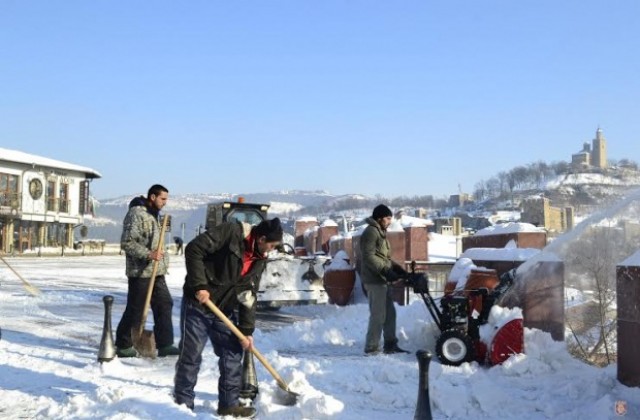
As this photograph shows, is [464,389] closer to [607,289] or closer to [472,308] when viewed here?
[472,308]

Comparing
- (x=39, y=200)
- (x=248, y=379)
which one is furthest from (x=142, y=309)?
(x=39, y=200)

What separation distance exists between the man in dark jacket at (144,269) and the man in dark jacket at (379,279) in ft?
7.33

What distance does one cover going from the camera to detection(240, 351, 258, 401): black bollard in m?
5.25

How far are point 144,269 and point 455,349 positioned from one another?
3307 mm

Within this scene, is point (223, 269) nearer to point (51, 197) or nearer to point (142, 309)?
point (142, 309)

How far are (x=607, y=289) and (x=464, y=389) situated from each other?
3337 mm

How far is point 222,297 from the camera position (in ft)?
16.5

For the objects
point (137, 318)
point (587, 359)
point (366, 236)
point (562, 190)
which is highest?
point (562, 190)

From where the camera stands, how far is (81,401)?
486 centimetres

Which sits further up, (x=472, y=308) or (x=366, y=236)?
(x=366, y=236)

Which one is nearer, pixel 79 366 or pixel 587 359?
pixel 79 366

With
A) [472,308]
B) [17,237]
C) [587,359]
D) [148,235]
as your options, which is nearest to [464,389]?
[472,308]

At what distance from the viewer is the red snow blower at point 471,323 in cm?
619

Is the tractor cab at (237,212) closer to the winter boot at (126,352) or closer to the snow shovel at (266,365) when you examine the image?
the winter boot at (126,352)
